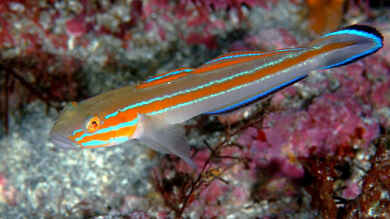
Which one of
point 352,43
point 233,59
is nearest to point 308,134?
point 352,43

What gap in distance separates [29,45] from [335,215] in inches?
236

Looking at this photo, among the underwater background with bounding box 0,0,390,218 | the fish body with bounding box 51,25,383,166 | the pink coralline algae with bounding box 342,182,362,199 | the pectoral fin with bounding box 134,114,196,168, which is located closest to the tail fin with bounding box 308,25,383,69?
the fish body with bounding box 51,25,383,166

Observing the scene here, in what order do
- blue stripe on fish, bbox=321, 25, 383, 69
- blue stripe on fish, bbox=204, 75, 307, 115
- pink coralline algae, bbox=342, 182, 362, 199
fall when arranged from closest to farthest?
blue stripe on fish, bbox=321, 25, 383, 69
blue stripe on fish, bbox=204, 75, 307, 115
pink coralline algae, bbox=342, 182, 362, 199

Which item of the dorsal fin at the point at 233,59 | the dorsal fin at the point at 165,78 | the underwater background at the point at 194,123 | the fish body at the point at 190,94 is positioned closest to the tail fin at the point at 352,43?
the fish body at the point at 190,94

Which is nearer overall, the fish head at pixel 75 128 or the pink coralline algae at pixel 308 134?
the fish head at pixel 75 128

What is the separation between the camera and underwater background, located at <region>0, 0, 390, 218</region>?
3719 mm

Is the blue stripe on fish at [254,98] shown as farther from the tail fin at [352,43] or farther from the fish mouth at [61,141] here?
the fish mouth at [61,141]

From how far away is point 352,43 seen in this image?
2.66 m

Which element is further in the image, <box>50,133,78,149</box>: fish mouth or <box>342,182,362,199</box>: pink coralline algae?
<box>342,182,362,199</box>: pink coralline algae

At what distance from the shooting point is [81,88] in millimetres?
5766

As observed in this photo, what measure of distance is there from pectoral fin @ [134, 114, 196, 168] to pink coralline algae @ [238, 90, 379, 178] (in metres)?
1.26

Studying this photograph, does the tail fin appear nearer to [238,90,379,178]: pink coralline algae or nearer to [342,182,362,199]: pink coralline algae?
[238,90,379,178]: pink coralline algae

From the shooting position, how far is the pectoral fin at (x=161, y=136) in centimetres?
283

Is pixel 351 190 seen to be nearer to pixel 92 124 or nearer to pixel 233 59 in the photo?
pixel 233 59
